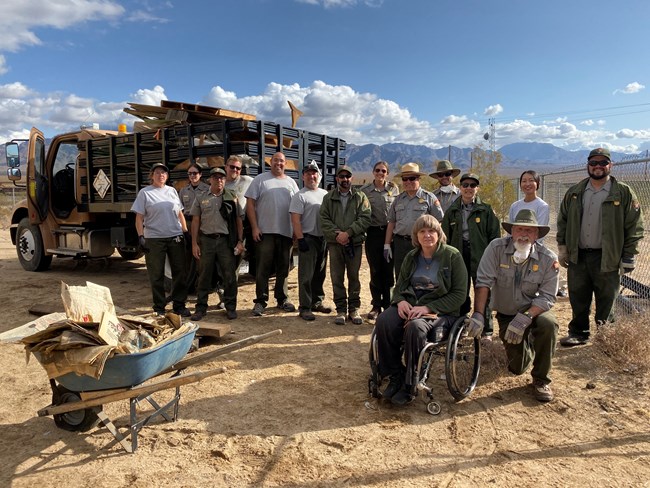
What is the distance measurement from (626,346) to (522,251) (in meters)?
1.51

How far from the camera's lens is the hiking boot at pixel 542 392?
12.1 feet

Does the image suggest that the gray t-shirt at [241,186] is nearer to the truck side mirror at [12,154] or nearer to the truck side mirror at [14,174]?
the truck side mirror at [12,154]

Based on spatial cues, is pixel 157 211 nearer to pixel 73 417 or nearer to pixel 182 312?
pixel 182 312

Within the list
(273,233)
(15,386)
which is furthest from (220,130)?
(15,386)

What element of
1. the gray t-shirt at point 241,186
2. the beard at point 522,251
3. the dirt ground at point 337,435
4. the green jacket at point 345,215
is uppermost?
the gray t-shirt at point 241,186

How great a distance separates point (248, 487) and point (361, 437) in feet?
2.83

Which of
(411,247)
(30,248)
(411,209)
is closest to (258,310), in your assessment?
(411,247)

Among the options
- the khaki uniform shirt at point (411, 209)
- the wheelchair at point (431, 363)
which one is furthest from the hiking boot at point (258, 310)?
the wheelchair at point (431, 363)

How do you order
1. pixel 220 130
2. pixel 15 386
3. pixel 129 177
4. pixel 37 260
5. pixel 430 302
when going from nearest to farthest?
pixel 430 302 → pixel 15 386 → pixel 220 130 → pixel 129 177 → pixel 37 260

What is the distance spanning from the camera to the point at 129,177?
7.38 metres

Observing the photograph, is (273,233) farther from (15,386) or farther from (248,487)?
(248,487)

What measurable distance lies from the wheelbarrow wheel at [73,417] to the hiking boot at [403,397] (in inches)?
83.6

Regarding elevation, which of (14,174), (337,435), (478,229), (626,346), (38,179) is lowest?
(337,435)

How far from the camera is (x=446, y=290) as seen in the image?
382 cm
